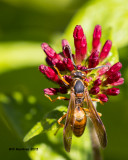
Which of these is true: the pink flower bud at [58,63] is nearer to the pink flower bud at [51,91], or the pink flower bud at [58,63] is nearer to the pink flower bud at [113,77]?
the pink flower bud at [51,91]

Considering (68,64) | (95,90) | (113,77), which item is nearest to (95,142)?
(95,90)

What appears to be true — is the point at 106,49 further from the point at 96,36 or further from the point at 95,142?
the point at 95,142

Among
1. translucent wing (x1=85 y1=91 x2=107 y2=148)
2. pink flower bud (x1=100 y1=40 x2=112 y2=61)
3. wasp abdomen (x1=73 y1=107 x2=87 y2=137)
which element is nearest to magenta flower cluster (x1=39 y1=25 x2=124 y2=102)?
pink flower bud (x1=100 y1=40 x2=112 y2=61)

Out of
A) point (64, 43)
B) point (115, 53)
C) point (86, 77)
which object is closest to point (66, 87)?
point (86, 77)

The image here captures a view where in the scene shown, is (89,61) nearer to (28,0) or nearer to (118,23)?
(118,23)

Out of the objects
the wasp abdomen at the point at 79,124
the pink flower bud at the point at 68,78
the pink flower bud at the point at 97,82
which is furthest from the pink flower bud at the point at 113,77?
the wasp abdomen at the point at 79,124

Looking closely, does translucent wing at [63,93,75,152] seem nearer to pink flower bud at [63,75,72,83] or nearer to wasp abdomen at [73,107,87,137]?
wasp abdomen at [73,107,87,137]
